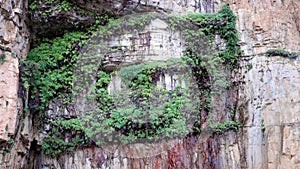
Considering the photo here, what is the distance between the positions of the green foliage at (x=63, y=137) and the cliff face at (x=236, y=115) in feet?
0.58

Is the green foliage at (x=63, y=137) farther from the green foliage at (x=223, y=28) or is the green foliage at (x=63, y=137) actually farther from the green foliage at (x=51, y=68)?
the green foliage at (x=223, y=28)

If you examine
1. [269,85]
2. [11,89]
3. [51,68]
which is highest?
[51,68]

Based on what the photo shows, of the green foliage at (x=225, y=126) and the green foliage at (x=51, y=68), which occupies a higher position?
the green foliage at (x=51, y=68)

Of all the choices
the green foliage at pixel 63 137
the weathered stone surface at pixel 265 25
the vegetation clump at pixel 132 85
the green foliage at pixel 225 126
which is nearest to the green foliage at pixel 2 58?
the vegetation clump at pixel 132 85

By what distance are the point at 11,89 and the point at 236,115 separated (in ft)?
15.3

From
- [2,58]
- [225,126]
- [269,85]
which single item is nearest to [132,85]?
[225,126]

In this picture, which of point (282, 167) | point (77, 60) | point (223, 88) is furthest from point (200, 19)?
point (282, 167)

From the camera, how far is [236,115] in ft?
23.1

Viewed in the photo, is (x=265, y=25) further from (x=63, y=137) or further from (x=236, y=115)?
(x=63, y=137)

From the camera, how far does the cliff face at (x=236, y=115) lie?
606 centimetres

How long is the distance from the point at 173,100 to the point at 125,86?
114cm

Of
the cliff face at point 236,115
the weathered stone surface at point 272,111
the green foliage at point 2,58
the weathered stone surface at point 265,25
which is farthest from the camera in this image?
the weathered stone surface at point 265,25

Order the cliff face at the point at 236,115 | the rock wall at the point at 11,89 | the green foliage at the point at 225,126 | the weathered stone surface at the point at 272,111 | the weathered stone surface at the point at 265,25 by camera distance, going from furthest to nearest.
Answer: the weathered stone surface at the point at 265,25 < the green foliage at the point at 225,126 < the weathered stone surface at the point at 272,111 < the cliff face at the point at 236,115 < the rock wall at the point at 11,89

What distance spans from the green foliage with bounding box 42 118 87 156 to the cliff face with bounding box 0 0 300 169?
0.18m
